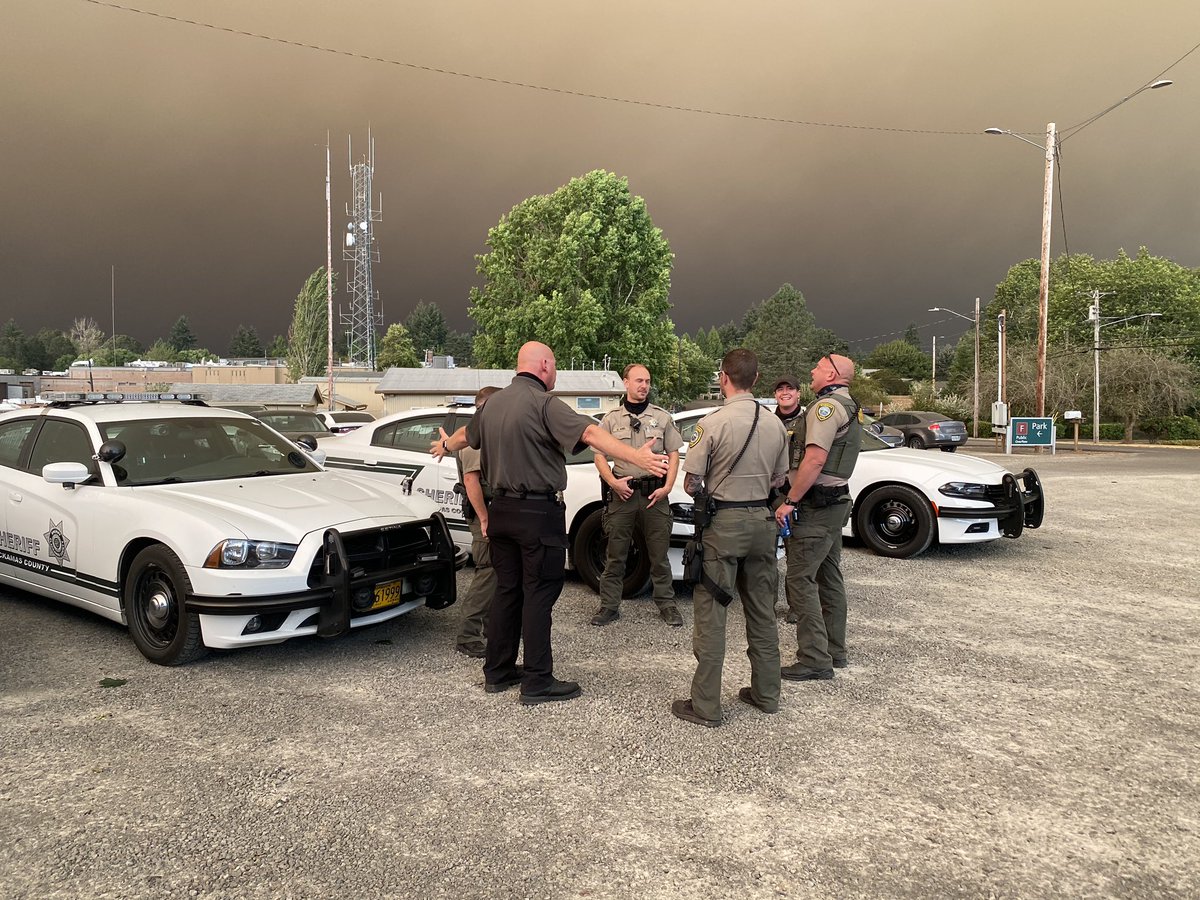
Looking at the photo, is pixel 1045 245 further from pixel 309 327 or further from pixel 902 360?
pixel 902 360

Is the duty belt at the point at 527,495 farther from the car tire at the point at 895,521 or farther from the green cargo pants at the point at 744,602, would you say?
the car tire at the point at 895,521

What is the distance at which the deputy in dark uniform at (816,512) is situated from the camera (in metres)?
4.66

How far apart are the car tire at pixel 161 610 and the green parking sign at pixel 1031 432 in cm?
2672

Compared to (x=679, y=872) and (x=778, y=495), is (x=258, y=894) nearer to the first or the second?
(x=679, y=872)

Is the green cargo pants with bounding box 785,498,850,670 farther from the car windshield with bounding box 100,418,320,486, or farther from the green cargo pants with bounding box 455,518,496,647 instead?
the car windshield with bounding box 100,418,320,486

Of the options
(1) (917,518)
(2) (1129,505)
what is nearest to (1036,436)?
(2) (1129,505)

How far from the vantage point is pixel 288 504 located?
16.1 feet

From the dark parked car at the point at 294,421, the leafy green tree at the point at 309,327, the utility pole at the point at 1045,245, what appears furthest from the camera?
the leafy green tree at the point at 309,327

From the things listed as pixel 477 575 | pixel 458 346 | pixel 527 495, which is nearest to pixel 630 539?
pixel 477 575

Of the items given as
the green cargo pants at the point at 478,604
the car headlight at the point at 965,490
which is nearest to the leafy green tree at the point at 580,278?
the car headlight at the point at 965,490

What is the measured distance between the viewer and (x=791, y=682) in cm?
464

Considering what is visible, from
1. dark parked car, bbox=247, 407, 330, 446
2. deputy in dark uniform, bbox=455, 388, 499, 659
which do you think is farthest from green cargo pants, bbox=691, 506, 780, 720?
dark parked car, bbox=247, 407, 330, 446

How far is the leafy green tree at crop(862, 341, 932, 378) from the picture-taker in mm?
121100

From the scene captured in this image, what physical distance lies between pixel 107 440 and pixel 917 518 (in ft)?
23.1
